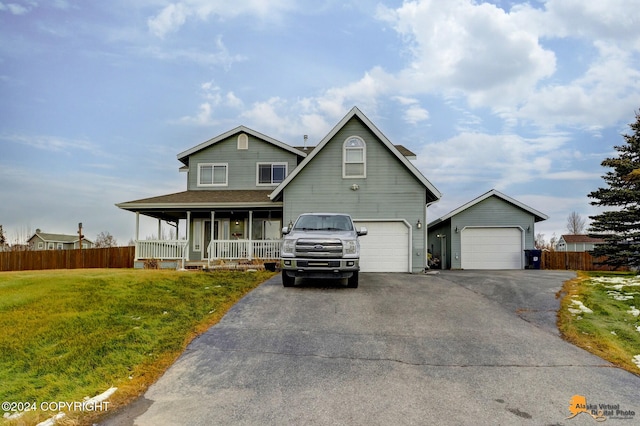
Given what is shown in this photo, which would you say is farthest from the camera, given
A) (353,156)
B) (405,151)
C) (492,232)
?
(405,151)

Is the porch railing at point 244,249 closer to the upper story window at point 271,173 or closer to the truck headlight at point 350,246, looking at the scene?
the upper story window at point 271,173

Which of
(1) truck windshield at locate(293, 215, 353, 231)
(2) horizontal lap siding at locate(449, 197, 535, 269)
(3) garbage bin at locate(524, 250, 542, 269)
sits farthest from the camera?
(2) horizontal lap siding at locate(449, 197, 535, 269)

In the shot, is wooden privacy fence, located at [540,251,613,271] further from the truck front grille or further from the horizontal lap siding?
the truck front grille

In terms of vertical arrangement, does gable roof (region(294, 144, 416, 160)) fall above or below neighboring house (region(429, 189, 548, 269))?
above

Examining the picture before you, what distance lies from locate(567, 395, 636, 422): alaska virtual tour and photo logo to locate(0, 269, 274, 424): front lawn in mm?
5835

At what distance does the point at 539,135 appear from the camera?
773 inches

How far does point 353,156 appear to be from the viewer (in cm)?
1772

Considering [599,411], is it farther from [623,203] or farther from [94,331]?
[623,203]

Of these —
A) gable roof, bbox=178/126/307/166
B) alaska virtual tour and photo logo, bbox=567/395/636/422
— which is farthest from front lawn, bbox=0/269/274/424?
gable roof, bbox=178/126/307/166

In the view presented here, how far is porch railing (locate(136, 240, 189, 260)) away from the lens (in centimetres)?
1900

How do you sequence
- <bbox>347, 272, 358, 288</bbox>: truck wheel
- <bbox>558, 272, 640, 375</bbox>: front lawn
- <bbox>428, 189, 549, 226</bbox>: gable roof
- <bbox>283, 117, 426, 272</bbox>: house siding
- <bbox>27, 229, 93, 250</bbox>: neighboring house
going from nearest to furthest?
<bbox>558, 272, 640, 375</bbox>: front lawn
<bbox>347, 272, 358, 288</bbox>: truck wheel
<bbox>283, 117, 426, 272</bbox>: house siding
<bbox>428, 189, 549, 226</bbox>: gable roof
<bbox>27, 229, 93, 250</bbox>: neighboring house

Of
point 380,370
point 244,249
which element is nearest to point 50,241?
point 244,249

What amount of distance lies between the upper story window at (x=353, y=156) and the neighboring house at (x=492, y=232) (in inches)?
340

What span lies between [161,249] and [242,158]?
21.0ft
